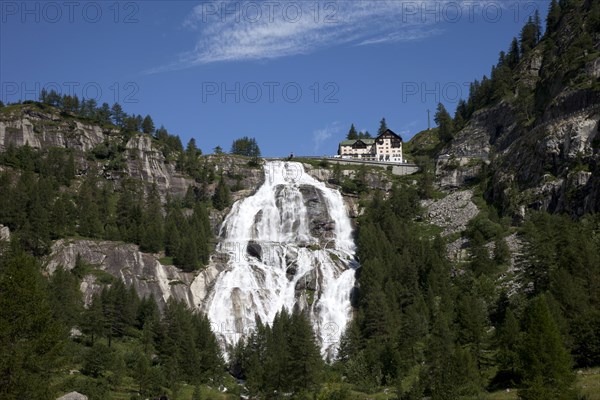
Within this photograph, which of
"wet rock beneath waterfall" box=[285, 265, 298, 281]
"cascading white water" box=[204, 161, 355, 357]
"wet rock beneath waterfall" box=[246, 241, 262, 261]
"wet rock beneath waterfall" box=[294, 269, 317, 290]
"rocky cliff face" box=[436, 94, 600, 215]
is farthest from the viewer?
"wet rock beneath waterfall" box=[246, 241, 262, 261]

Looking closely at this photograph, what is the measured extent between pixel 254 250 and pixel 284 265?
7.12 metres

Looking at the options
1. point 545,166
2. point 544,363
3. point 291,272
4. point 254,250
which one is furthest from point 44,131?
point 544,363

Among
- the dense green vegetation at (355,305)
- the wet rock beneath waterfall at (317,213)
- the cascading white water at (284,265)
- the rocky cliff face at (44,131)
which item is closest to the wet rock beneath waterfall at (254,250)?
the cascading white water at (284,265)

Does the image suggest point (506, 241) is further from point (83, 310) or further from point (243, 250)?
point (83, 310)

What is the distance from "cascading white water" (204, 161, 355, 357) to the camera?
341 ft

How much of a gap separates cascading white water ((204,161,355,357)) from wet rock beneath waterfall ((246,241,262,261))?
19mm

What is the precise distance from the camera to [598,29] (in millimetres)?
136125

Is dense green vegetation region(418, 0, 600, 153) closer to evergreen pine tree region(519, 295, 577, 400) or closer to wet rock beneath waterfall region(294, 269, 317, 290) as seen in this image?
wet rock beneath waterfall region(294, 269, 317, 290)

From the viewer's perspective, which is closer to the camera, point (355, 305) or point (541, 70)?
point (355, 305)

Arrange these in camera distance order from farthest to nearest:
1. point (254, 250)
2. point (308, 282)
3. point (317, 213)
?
point (317, 213), point (254, 250), point (308, 282)

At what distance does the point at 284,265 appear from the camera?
11494 centimetres

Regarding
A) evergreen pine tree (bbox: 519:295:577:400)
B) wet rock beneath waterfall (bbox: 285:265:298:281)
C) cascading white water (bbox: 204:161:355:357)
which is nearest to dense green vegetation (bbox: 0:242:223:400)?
cascading white water (bbox: 204:161:355:357)

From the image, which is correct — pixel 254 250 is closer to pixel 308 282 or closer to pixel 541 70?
pixel 308 282

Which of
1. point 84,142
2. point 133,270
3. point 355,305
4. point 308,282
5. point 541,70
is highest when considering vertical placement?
point 541,70
